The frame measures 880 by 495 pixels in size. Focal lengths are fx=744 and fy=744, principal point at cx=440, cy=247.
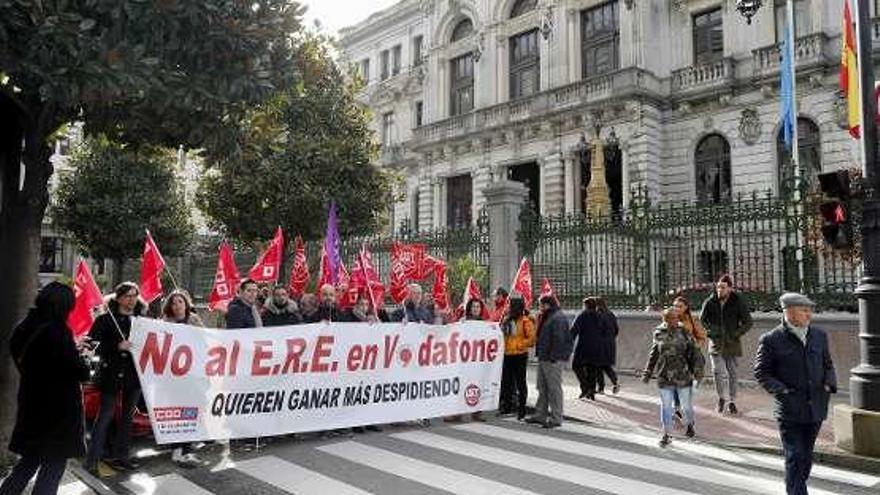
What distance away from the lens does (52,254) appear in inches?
1965

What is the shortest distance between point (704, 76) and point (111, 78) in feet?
90.2

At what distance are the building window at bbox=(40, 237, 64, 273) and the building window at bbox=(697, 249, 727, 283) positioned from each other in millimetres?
46527

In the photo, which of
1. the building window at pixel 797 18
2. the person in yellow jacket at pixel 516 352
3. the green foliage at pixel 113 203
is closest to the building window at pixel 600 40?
the building window at pixel 797 18

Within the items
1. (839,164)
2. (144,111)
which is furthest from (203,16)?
(839,164)

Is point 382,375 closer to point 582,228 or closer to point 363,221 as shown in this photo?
point 582,228

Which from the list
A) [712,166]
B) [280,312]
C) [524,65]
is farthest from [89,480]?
[524,65]

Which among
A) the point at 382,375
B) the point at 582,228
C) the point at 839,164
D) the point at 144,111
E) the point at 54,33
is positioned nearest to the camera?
the point at 54,33

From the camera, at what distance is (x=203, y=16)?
248 inches

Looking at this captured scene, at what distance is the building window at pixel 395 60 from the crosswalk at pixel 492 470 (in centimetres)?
3993

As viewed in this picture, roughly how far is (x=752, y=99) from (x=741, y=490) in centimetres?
2473

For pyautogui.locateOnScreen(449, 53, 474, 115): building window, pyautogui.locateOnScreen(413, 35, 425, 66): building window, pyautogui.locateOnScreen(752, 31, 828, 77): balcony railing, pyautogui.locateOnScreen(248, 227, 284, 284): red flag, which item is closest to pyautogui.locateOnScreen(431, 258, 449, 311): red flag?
pyautogui.locateOnScreen(248, 227, 284, 284): red flag

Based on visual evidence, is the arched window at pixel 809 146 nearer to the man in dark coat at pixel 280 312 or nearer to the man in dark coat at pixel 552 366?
the man in dark coat at pixel 552 366

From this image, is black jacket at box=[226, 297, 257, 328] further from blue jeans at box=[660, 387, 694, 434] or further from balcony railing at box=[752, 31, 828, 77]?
balcony railing at box=[752, 31, 828, 77]

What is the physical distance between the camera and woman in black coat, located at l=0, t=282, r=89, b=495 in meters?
5.30
